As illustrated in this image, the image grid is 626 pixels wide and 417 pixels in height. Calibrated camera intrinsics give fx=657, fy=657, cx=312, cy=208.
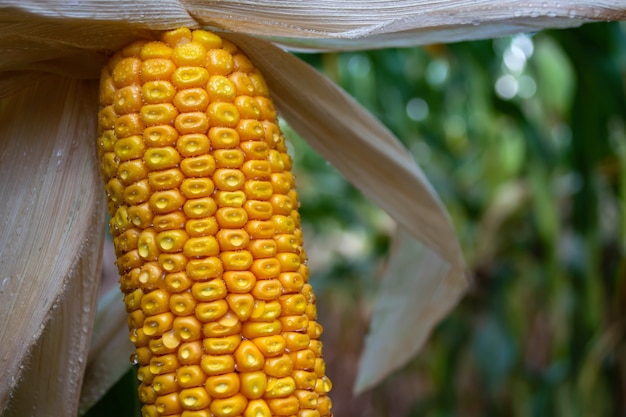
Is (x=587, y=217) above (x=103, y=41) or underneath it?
underneath

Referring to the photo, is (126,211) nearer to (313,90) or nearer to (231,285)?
(231,285)

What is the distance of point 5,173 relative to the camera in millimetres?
766

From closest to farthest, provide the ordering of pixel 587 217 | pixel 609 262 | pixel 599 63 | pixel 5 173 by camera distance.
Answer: pixel 5 173 < pixel 599 63 < pixel 587 217 < pixel 609 262

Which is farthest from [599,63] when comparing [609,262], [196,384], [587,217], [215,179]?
[196,384]

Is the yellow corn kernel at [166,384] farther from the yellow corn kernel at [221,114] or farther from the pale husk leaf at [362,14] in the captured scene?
the pale husk leaf at [362,14]

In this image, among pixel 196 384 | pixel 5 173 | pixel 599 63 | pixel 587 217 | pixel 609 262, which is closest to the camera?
pixel 196 384

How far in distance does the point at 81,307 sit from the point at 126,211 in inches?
6.6

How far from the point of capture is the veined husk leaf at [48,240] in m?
0.70

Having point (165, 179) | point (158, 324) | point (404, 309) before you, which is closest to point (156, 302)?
point (158, 324)

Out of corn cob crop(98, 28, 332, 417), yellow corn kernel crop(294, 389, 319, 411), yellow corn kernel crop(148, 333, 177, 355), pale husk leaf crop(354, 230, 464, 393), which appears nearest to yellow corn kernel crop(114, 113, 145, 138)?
corn cob crop(98, 28, 332, 417)

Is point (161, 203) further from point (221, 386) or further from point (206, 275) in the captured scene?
point (221, 386)

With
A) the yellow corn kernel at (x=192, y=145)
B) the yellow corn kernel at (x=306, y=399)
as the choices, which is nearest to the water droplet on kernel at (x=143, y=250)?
the yellow corn kernel at (x=192, y=145)

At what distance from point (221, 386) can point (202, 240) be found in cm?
15

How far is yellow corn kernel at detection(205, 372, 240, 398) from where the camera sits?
643 millimetres
